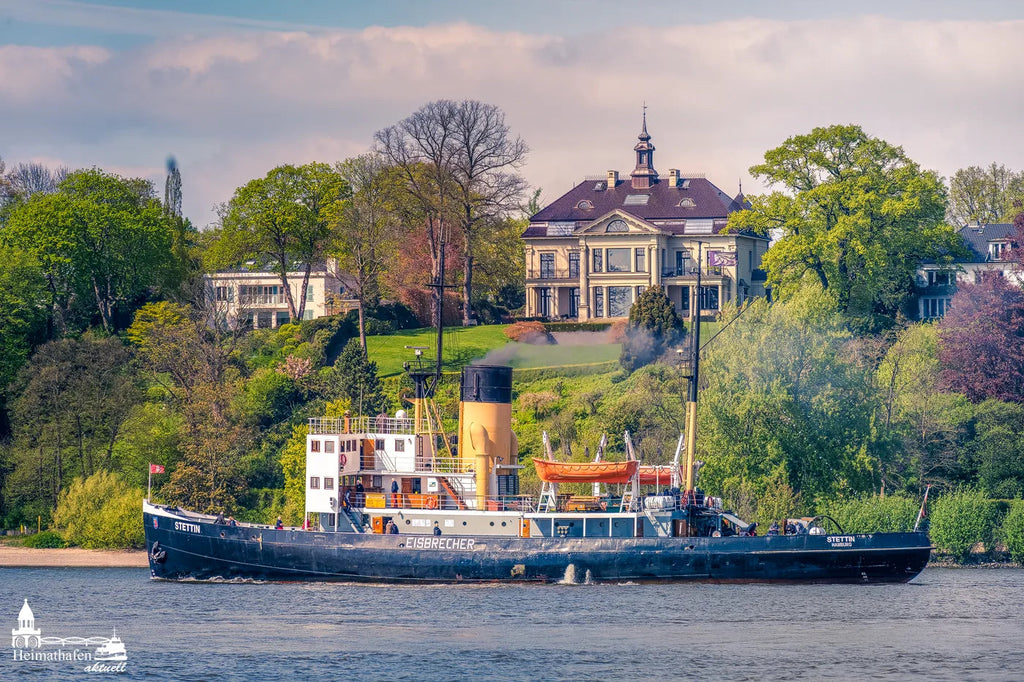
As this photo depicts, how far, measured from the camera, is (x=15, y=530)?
80.8 metres

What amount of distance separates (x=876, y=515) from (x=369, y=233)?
48.2 m

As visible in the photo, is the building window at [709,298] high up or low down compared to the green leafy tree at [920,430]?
up

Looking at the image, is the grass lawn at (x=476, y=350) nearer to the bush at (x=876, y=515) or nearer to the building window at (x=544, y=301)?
the building window at (x=544, y=301)

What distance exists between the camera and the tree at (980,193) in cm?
12512

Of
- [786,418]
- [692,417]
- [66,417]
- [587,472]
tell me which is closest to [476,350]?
[66,417]

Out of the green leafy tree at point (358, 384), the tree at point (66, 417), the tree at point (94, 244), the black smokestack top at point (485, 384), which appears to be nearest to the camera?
the black smokestack top at point (485, 384)

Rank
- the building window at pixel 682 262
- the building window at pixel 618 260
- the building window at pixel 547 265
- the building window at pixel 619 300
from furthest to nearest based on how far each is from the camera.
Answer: the building window at pixel 547 265 < the building window at pixel 618 260 < the building window at pixel 682 262 < the building window at pixel 619 300

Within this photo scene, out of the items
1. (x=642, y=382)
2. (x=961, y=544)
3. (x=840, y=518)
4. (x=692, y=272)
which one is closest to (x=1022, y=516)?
(x=961, y=544)

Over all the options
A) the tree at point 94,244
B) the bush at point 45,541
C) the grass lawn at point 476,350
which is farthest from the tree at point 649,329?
the tree at point 94,244

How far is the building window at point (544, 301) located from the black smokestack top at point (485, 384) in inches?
2029

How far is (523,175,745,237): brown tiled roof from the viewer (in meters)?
111

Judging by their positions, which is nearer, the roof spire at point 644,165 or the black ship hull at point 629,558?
the black ship hull at point 629,558

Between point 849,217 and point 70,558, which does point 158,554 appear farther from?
point 849,217

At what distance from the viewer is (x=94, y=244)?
105125 millimetres
